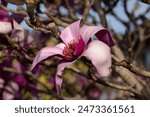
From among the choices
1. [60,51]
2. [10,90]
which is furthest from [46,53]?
[10,90]

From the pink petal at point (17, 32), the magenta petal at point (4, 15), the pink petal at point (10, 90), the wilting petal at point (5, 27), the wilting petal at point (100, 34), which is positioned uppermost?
the wilting petal at point (100, 34)

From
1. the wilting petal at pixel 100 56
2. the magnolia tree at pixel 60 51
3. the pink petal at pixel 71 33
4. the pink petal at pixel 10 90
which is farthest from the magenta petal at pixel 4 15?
the pink petal at pixel 10 90

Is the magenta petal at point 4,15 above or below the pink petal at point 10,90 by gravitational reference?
above

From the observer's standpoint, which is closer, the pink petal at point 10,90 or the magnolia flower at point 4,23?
the magnolia flower at point 4,23

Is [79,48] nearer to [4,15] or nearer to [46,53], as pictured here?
[46,53]

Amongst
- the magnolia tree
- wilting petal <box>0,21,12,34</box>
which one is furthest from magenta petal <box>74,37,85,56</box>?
wilting petal <box>0,21,12,34</box>

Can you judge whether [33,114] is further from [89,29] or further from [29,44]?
[89,29]

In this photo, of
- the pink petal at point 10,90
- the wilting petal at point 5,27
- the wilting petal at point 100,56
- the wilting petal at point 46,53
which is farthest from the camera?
the pink petal at point 10,90

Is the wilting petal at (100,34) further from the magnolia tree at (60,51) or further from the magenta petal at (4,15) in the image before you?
the magenta petal at (4,15)

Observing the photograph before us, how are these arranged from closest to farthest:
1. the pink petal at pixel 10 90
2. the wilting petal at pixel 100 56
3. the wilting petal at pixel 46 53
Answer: the wilting petal at pixel 100 56
the wilting petal at pixel 46 53
the pink petal at pixel 10 90

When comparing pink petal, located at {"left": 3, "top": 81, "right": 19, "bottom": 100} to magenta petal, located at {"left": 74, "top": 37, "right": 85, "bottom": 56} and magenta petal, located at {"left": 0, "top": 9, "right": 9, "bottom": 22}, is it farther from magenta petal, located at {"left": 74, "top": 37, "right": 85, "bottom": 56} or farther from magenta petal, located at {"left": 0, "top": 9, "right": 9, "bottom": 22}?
magenta petal, located at {"left": 74, "top": 37, "right": 85, "bottom": 56}
